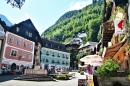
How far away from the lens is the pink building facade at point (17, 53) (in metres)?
36.0

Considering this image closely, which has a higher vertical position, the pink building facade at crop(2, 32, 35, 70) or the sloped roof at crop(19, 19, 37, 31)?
the sloped roof at crop(19, 19, 37, 31)

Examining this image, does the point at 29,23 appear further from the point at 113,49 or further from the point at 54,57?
the point at 113,49

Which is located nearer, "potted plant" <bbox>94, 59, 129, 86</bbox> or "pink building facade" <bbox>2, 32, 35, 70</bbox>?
"potted plant" <bbox>94, 59, 129, 86</bbox>

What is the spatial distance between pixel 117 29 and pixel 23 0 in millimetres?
6773

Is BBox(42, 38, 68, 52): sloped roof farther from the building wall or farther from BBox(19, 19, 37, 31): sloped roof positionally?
BBox(19, 19, 37, 31): sloped roof

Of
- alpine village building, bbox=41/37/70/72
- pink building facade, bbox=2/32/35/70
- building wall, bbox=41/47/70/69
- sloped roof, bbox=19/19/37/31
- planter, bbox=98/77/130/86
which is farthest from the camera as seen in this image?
alpine village building, bbox=41/37/70/72

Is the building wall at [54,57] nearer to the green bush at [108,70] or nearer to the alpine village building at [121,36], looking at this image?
the alpine village building at [121,36]

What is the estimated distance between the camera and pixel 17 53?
39719mm

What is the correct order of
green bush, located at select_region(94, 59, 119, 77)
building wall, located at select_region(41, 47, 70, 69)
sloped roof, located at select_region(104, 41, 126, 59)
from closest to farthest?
green bush, located at select_region(94, 59, 119, 77)
sloped roof, located at select_region(104, 41, 126, 59)
building wall, located at select_region(41, 47, 70, 69)

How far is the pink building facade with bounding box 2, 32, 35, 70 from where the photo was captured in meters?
36.0

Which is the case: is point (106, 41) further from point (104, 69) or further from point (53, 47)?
point (53, 47)

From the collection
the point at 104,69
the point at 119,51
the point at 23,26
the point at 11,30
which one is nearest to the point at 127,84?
the point at 104,69

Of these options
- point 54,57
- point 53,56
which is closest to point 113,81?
point 53,56

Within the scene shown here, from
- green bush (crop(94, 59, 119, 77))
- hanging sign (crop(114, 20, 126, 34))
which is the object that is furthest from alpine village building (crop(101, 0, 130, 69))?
green bush (crop(94, 59, 119, 77))
